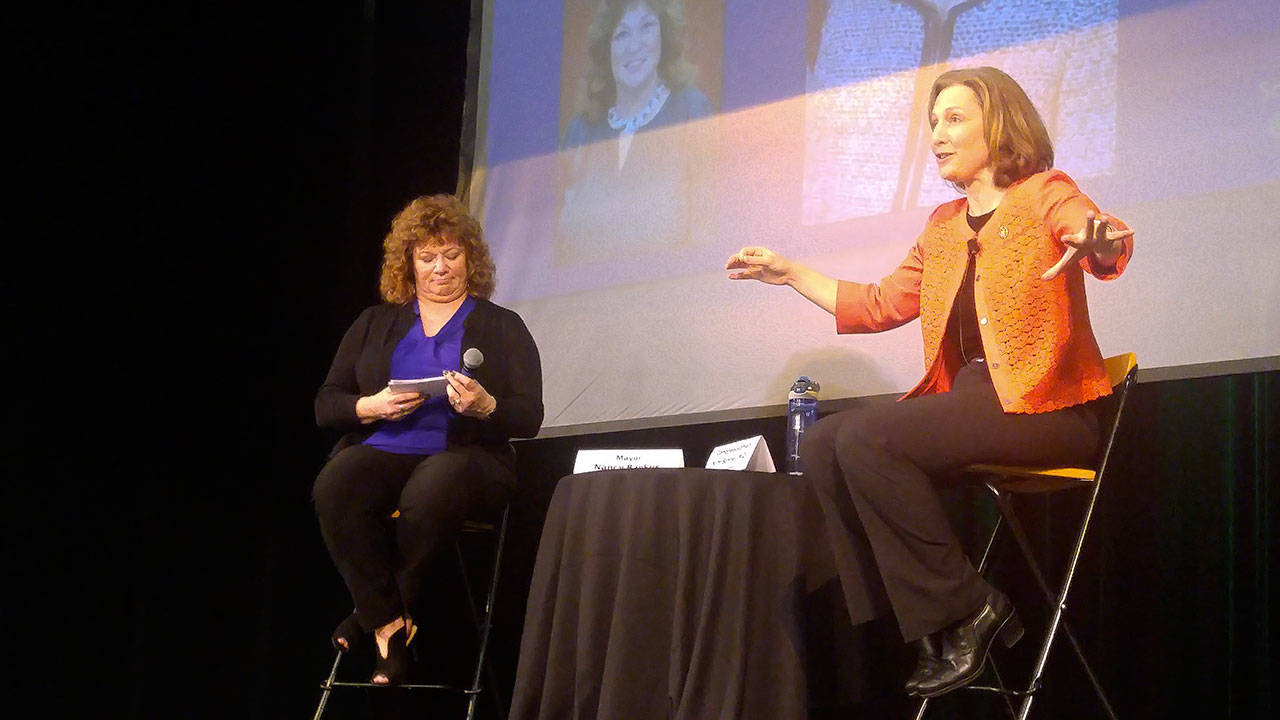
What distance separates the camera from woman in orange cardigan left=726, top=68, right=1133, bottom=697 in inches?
80.4

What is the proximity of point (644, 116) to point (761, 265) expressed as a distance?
1150 millimetres

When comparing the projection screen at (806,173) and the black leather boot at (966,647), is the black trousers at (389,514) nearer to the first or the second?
the projection screen at (806,173)

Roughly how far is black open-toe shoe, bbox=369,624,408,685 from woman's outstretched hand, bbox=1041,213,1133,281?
63.4 inches

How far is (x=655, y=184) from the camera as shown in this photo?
353 centimetres

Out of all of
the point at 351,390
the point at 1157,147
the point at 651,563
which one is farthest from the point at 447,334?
the point at 1157,147

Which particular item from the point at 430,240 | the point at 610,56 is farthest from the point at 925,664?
the point at 610,56

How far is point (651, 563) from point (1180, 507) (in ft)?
3.86

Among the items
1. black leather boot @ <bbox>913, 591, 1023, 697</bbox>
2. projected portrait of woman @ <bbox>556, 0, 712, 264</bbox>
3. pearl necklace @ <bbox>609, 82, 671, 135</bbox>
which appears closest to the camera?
black leather boot @ <bbox>913, 591, 1023, 697</bbox>

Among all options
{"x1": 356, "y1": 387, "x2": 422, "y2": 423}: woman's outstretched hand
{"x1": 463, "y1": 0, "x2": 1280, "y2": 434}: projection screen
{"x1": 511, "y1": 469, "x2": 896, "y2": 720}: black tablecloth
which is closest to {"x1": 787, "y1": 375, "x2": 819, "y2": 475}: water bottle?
{"x1": 463, "y1": 0, "x2": 1280, "y2": 434}: projection screen

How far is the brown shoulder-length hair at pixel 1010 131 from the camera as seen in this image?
240 centimetres

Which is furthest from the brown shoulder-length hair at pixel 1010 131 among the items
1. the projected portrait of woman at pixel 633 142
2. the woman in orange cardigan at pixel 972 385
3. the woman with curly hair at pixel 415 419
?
the woman with curly hair at pixel 415 419

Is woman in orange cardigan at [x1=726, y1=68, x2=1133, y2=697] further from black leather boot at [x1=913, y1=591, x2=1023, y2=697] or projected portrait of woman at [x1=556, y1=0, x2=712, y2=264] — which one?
projected portrait of woman at [x1=556, y1=0, x2=712, y2=264]

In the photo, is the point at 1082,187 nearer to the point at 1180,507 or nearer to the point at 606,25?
the point at 1180,507

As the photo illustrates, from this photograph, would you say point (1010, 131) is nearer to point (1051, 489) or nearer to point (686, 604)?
point (1051, 489)
